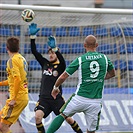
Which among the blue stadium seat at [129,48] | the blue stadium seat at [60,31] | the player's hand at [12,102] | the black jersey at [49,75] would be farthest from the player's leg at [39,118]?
the blue stadium seat at [129,48]

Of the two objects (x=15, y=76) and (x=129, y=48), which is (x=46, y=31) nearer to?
(x=129, y=48)

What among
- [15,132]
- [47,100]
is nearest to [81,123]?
[15,132]

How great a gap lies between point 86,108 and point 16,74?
51.0 inches

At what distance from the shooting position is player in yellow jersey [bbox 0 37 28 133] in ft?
27.4

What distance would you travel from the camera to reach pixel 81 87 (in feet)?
26.1

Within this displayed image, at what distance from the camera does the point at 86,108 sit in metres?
7.92

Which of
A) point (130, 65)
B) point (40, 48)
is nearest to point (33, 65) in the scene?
point (40, 48)

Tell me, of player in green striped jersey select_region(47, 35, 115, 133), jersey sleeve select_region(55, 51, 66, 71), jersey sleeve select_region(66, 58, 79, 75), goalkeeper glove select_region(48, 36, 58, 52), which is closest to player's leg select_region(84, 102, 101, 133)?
player in green striped jersey select_region(47, 35, 115, 133)

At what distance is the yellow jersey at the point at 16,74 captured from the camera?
8.28 meters

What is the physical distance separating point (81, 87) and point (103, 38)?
5302 mm

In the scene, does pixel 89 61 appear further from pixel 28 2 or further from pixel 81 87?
pixel 28 2

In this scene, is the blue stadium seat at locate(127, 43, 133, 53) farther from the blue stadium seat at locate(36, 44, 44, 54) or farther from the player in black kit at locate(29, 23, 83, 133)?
the player in black kit at locate(29, 23, 83, 133)

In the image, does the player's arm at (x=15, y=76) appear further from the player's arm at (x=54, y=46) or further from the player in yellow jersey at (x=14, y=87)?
the player's arm at (x=54, y=46)

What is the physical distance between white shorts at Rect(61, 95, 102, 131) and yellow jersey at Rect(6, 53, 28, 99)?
35.3 inches
